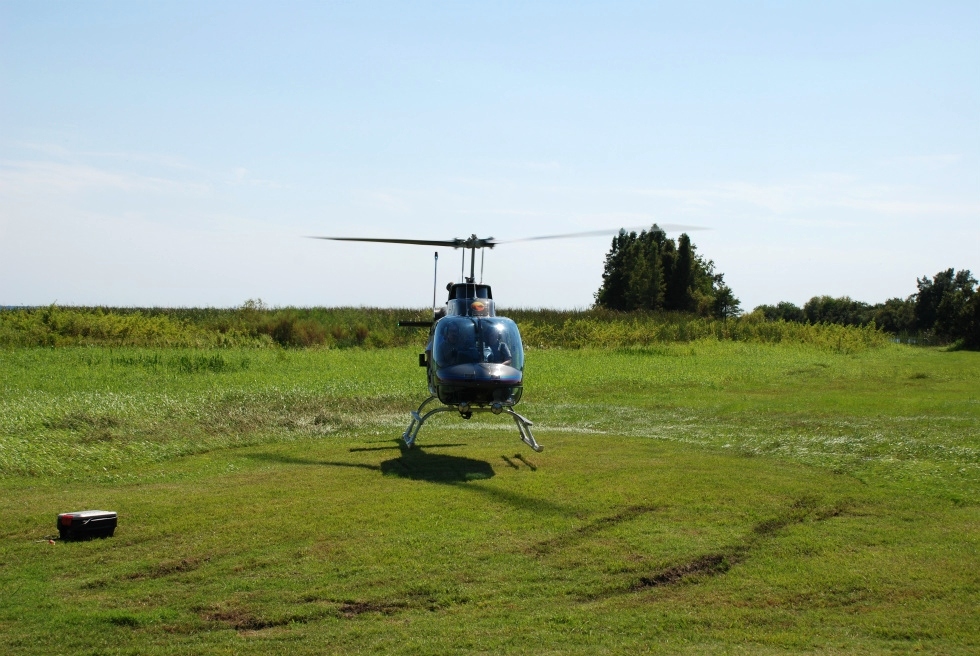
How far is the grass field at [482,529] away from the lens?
5836mm

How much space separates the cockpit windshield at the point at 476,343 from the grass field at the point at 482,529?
1.45m

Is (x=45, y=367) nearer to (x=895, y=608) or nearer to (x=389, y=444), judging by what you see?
(x=389, y=444)

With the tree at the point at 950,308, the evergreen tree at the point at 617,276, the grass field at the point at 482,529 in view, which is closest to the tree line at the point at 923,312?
the tree at the point at 950,308

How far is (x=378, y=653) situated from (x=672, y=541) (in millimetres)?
3327

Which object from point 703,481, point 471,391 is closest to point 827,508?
point 703,481

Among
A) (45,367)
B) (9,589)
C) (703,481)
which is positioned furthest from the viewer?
(45,367)

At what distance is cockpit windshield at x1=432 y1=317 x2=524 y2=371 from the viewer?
1181cm

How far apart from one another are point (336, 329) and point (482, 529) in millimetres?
28525

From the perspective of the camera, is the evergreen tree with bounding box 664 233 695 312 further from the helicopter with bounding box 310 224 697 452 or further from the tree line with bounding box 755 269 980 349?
the helicopter with bounding box 310 224 697 452

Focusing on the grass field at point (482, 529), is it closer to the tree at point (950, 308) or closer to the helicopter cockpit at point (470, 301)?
the helicopter cockpit at point (470, 301)

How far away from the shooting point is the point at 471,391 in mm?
11727

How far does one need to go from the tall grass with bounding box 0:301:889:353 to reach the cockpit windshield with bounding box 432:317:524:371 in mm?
21588

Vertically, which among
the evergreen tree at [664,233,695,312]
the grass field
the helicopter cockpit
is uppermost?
the evergreen tree at [664,233,695,312]

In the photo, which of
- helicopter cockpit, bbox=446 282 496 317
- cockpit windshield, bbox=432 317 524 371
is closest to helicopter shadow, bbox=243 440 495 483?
cockpit windshield, bbox=432 317 524 371
